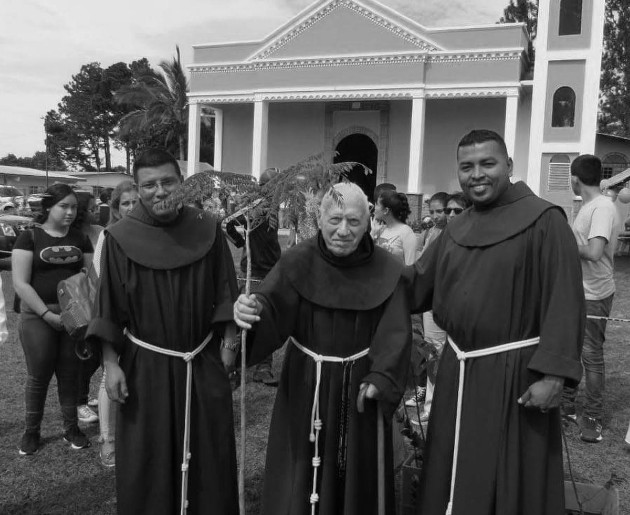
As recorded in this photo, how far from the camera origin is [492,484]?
103 inches

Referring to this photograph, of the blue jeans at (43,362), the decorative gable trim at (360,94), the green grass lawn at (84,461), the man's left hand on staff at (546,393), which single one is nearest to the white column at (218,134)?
the decorative gable trim at (360,94)

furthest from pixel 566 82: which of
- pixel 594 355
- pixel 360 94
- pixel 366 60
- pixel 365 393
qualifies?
pixel 365 393

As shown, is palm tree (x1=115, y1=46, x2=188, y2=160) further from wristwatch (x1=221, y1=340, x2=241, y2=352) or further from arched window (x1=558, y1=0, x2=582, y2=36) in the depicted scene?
wristwatch (x1=221, y1=340, x2=241, y2=352)

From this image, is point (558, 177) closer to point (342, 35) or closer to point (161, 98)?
point (342, 35)

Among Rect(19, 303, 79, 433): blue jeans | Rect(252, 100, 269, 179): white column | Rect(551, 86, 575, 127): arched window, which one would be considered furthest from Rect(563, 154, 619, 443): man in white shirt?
Rect(252, 100, 269, 179): white column

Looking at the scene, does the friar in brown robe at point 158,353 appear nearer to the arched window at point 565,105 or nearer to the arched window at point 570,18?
the arched window at point 565,105

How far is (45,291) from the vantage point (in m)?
4.23

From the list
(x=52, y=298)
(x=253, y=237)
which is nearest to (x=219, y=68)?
(x=253, y=237)

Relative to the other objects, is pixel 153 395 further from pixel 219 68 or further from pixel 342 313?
pixel 219 68

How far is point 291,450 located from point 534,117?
19.0 meters

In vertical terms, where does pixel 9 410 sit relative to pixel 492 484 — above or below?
below

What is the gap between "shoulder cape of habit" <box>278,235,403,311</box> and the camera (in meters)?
2.82

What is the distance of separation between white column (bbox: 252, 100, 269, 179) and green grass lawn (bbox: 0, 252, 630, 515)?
55.3 feet

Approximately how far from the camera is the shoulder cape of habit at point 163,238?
2971mm
